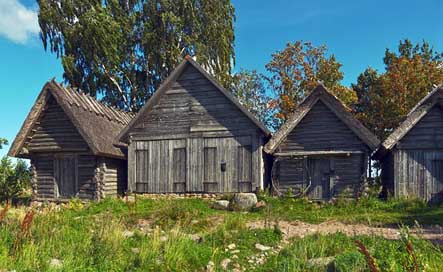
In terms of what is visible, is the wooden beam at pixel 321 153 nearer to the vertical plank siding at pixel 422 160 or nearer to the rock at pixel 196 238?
the vertical plank siding at pixel 422 160

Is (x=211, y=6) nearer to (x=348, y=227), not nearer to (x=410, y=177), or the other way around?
(x=410, y=177)

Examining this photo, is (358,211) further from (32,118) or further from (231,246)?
(32,118)

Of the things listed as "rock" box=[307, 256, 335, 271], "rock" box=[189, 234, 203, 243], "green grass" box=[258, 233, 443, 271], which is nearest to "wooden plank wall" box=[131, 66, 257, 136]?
"rock" box=[189, 234, 203, 243]

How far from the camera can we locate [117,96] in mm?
34844

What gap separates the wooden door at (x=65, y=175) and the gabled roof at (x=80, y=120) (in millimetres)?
1906

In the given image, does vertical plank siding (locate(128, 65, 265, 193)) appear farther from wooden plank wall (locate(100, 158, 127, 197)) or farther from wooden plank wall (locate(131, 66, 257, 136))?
wooden plank wall (locate(100, 158, 127, 197))

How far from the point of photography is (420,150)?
715 inches

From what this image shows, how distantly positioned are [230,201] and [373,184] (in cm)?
674

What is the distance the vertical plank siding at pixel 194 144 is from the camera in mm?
19875

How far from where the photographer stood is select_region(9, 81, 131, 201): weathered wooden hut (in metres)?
20.5

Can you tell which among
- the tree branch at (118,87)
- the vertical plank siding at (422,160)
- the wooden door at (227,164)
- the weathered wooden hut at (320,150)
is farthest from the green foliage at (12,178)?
the vertical plank siding at (422,160)

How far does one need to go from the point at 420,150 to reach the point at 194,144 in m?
10.5

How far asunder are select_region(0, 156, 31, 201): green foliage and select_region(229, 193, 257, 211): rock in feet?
50.1

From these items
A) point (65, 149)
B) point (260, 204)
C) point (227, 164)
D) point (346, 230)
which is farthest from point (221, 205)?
point (65, 149)
